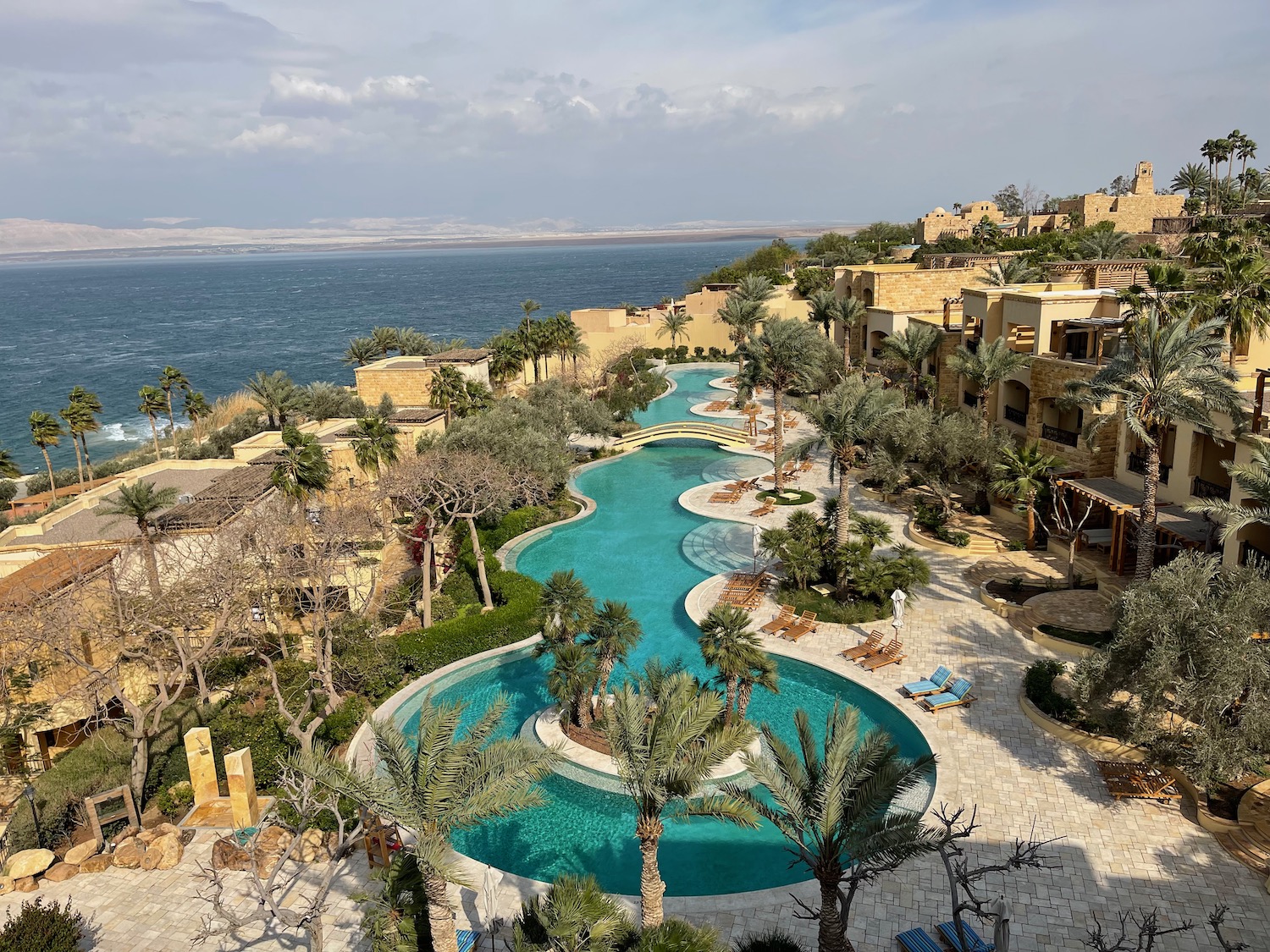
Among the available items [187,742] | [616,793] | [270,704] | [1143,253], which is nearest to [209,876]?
[187,742]

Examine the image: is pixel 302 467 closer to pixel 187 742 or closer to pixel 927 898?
pixel 187 742

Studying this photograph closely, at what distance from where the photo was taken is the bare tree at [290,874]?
34.9ft

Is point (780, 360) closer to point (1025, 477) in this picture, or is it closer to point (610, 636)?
point (1025, 477)

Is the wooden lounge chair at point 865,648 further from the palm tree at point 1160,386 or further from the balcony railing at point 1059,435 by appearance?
the balcony railing at point 1059,435

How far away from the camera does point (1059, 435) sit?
26.4 metres

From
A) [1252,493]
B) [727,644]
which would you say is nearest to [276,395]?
[727,644]

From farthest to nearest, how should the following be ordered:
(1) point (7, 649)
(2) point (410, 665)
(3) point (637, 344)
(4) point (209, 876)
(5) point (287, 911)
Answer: (3) point (637, 344), (2) point (410, 665), (1) point (7, 649), (4) point (209, 876), (5) point (287, 911)

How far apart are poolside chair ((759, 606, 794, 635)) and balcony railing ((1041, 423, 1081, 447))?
11618 millimetres

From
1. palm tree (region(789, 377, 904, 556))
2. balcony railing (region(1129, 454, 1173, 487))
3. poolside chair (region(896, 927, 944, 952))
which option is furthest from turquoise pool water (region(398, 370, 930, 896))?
balcony railing (region(1129, 454, 1173, 487))

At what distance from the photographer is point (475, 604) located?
2341cm

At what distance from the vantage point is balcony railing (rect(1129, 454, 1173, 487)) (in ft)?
71.5

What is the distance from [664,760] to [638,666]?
32.2 feet

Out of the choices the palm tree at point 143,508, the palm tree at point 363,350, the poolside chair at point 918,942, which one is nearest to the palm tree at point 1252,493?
the poolside chair at point 918,942

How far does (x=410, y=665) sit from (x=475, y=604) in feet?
13.7
